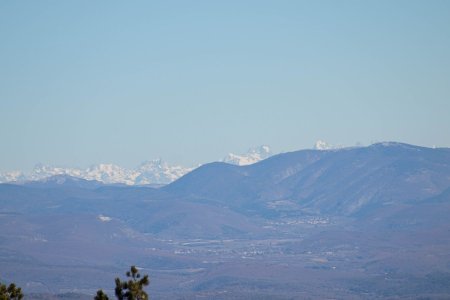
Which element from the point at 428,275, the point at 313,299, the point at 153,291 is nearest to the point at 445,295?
the point at 313,299

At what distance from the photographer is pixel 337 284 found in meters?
196

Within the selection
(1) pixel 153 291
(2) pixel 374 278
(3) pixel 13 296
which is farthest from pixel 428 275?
(3) pixel 13 296

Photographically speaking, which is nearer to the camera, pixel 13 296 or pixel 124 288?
pixel 124 288

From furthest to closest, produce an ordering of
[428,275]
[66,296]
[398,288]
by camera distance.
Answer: [428,275]
[398,288]
[66,296]

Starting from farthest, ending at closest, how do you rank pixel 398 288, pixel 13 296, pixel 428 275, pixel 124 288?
pixel 428 275 < pixel 398 288 < pixel 13 296 < pixel 124 288

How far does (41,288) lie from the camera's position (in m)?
198

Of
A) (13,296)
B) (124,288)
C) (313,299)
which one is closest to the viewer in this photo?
(124,288)

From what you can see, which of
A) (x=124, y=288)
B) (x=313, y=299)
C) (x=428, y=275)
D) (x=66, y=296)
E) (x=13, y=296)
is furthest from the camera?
(x=428, y=275)

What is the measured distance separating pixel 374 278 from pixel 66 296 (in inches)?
2904

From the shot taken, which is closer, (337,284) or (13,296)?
(13,296)

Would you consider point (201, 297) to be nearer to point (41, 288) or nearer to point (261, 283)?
point (261, 283)

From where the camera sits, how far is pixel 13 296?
4828cm

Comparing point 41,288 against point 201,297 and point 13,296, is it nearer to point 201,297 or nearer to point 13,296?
point 201,297

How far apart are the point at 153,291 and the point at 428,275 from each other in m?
57.1
